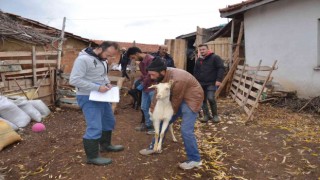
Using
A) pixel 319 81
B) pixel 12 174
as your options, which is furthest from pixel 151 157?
pixel 319 81

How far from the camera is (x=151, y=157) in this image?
16.1 ft

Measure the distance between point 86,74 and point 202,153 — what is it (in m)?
2.43

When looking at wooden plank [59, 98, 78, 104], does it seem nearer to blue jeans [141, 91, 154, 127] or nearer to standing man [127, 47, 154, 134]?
standing man [127, 47, 154, 134]

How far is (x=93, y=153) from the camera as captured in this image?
446 centimetres

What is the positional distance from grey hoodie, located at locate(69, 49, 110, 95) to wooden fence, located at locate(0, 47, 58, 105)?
471 cm

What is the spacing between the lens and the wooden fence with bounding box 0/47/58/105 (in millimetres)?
8172

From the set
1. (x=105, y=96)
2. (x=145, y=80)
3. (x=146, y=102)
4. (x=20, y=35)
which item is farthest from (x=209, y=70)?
(x=20, y=35)

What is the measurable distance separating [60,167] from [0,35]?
20.2 ft

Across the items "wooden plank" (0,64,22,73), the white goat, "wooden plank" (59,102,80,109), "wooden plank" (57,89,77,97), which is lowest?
"wooden plank" (59,102,80,109)

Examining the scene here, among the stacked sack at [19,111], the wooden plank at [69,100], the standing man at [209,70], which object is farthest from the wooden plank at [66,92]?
the standing man at [209,70]

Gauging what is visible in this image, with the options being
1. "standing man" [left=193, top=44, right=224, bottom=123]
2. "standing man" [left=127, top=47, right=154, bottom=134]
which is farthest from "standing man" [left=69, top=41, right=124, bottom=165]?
"standing man" [left=193, top=44, right=224, bottom=123]

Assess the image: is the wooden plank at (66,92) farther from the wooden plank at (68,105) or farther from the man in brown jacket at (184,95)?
the man in brown jacket at (184,95)

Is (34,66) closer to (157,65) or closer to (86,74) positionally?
(86,74)

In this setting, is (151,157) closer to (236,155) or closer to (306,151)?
(236,155)
